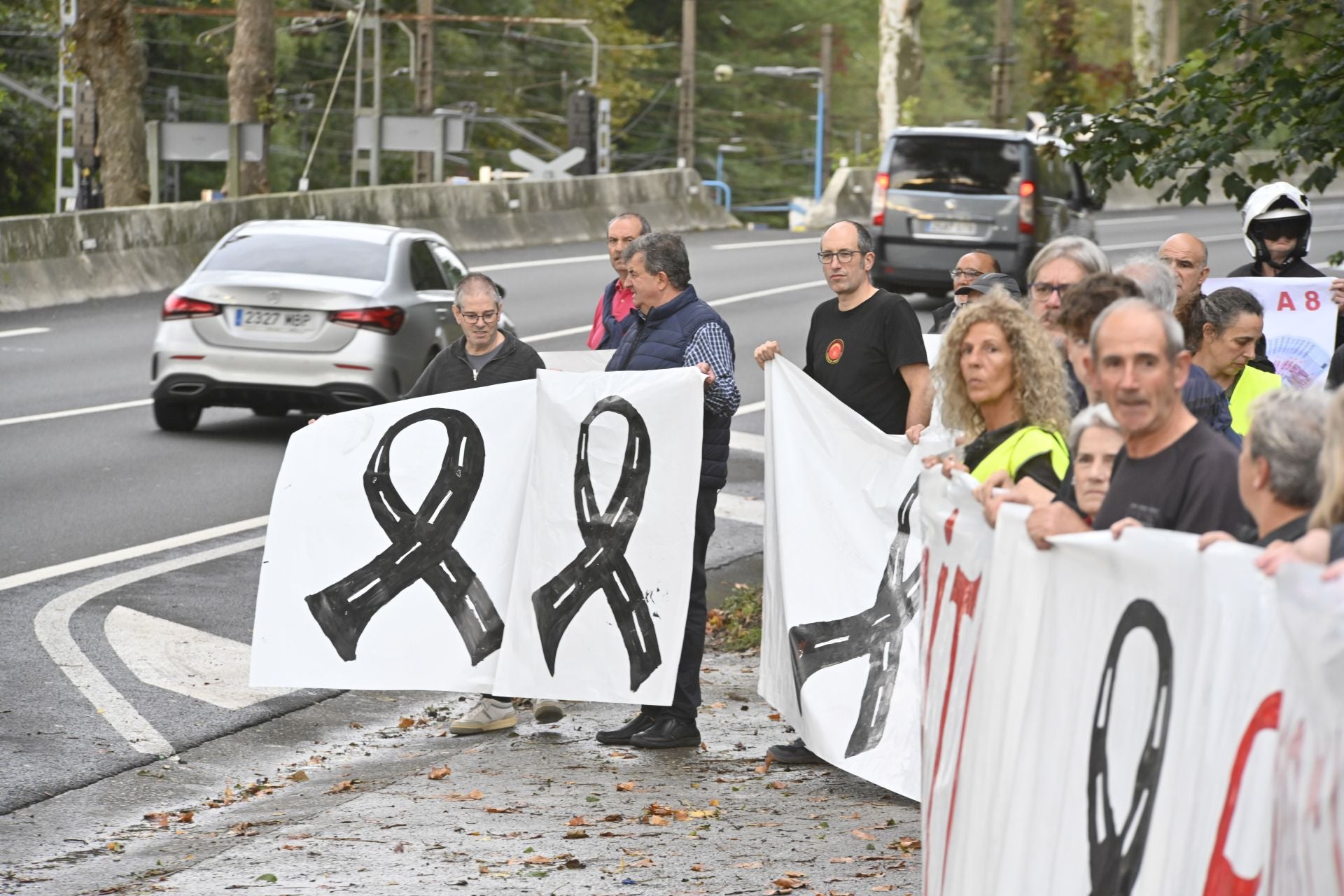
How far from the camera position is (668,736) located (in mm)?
7500

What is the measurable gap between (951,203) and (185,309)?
37.6ft

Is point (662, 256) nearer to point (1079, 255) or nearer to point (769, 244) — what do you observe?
point (1079, 255)

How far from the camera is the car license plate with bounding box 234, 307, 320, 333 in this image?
46.9ft

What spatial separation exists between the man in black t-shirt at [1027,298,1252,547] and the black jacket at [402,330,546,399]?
405cm

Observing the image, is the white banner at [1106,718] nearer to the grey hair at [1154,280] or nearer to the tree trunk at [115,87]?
the grey hair at [1154,280]

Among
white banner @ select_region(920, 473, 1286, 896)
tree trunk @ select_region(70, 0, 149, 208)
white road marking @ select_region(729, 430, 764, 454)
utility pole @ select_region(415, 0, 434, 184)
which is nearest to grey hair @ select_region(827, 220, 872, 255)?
white banner @ select_region(920, 473, 1286, 896)

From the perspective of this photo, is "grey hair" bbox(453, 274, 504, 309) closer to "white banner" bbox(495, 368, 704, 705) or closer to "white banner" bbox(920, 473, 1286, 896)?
"white banner" bbox(495, 368, 704, 705)

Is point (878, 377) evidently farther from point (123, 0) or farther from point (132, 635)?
point (123, 0)

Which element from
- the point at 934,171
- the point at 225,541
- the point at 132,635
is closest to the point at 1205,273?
the point at 132,635

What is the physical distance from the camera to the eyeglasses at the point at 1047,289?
5914mm

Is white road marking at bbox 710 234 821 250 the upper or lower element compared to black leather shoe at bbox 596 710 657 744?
upper

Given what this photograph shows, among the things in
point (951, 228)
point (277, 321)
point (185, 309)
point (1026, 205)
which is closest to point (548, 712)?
point (277, 321)

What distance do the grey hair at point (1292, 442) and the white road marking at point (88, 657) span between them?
Answer: 4.85 metres

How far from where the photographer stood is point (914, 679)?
269 inches
